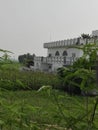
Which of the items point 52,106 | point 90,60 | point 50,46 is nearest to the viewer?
point 90,60

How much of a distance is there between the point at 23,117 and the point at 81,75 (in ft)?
0.74

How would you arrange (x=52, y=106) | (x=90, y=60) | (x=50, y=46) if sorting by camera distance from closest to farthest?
(x=90, y=60)
(x=52, y=106)
(x=50, y=46)

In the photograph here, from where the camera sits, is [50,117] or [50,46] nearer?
[50,117]

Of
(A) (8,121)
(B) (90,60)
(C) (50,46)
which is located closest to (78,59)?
(B) (90,60)

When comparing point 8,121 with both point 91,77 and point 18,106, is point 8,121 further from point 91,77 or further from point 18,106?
point 91,77

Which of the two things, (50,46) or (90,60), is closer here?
(90,60)

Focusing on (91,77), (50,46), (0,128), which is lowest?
(0,128)

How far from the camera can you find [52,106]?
124 cm

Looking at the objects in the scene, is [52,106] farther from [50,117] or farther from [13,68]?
[13,68]

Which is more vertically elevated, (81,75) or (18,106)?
(81,75)

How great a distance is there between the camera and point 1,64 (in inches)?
46.6

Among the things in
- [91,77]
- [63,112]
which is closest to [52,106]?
[63,112]

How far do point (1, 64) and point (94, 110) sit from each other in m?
0.32

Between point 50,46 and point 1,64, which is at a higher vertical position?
point 50,46
